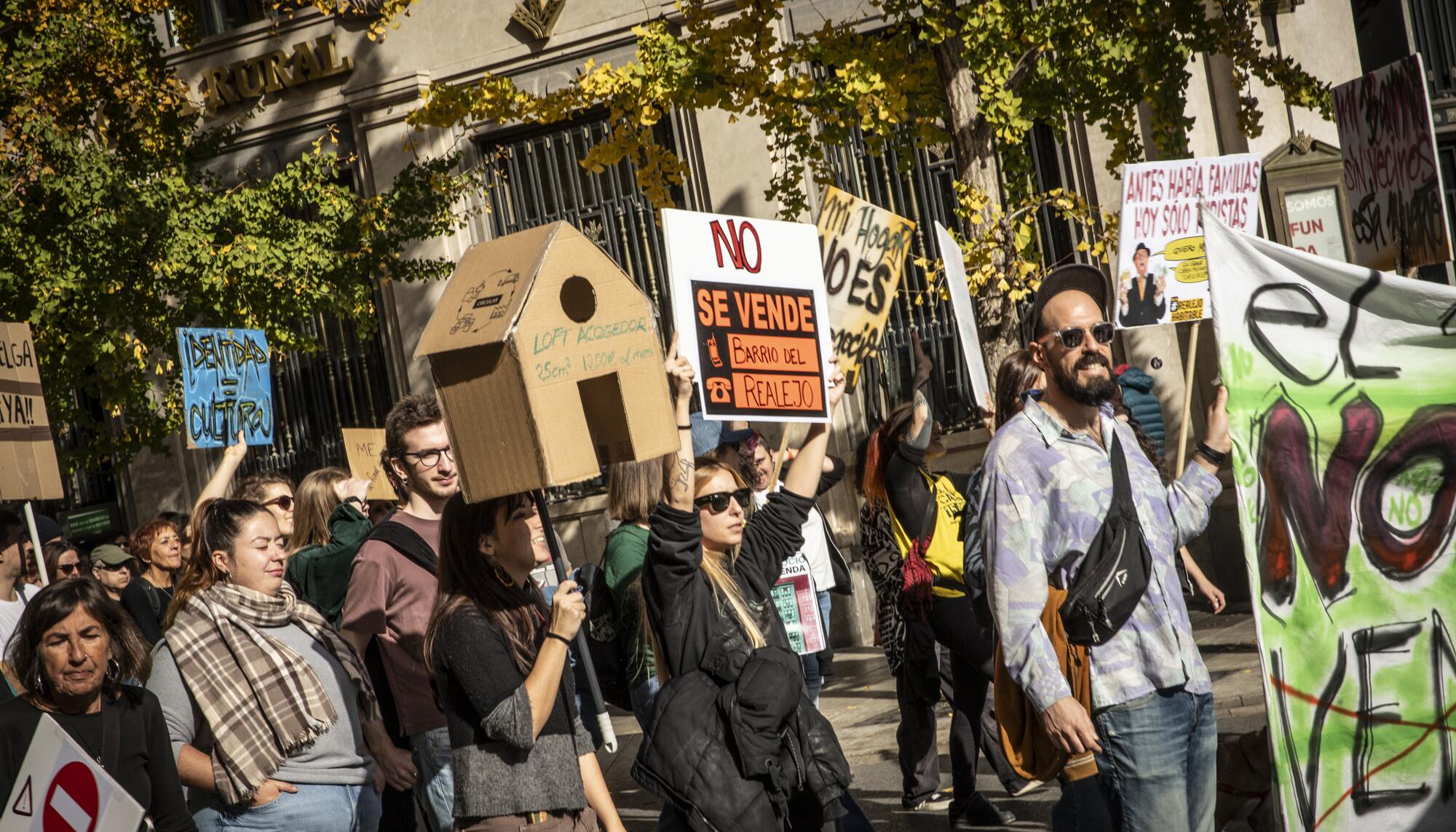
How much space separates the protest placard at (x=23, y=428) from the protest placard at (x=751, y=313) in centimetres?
337

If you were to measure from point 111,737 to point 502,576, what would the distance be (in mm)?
1140

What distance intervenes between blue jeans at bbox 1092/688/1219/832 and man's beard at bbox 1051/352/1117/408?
784mm

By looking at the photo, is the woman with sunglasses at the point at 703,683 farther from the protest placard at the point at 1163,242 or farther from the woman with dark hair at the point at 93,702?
the protest placard at the point at 1163,242

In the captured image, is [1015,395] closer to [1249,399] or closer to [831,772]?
[1249,399]

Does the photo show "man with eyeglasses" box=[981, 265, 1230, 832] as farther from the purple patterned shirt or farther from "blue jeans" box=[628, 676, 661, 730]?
"blue jeans" box=[628, 676, 661, 730]

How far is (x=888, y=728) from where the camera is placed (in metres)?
9.34

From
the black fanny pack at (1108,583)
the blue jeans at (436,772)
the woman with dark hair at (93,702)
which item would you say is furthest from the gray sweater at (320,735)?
the black fanny pack at (1108,583)

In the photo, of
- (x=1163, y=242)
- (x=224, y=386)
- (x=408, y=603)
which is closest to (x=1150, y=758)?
(x=408, y=603)

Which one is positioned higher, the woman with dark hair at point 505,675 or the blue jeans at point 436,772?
the woman with dark hair at point 505,675

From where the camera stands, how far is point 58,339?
1241cm

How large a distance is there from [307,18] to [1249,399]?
1291cm

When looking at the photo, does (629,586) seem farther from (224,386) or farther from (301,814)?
(224,386)

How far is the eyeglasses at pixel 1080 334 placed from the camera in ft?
13.8

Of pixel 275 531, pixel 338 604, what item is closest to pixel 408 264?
pixel 338 604
